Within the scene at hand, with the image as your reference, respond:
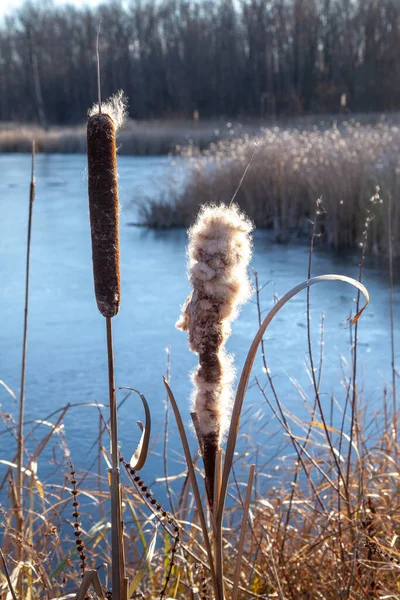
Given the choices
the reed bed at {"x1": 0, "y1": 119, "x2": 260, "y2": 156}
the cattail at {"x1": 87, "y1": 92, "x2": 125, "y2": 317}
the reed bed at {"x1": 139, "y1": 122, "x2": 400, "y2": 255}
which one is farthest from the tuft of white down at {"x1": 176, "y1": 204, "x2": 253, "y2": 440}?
the reed bed at {"x1": 0, "y1": 119, "x2": 260, "y2": 156}

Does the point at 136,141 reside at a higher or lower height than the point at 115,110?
higher

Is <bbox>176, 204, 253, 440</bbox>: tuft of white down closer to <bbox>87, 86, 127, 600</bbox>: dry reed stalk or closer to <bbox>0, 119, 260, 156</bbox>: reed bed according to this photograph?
<bbox>87, 86, 127, 600</bbox>: dry reed stalk

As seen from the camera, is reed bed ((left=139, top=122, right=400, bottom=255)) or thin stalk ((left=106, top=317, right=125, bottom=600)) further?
reed bed ((left=139, top=122, right=400, bottom=255))

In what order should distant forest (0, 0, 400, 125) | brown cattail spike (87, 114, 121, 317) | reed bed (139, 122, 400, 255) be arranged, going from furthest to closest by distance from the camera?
distant forest (0, 0, 400, 125) < reed bed (139, 122, 400, 255) < brown cattail spike (87, 114, 121, 317)

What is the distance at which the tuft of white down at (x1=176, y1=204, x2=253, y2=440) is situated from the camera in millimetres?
766

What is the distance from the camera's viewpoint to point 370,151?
7.11 metres

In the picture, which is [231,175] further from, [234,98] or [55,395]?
[234,98]

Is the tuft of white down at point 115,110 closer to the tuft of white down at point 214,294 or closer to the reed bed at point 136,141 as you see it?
the tuft of white down at point 214,294

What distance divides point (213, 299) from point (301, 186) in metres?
6.90

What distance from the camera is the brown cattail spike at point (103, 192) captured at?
68 cm

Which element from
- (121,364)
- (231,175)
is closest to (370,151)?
(231,175)

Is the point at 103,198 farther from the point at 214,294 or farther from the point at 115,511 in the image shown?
the point at 115,511

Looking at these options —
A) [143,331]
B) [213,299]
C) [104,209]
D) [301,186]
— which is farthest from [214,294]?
[301,186]

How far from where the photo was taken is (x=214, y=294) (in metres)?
0.76
